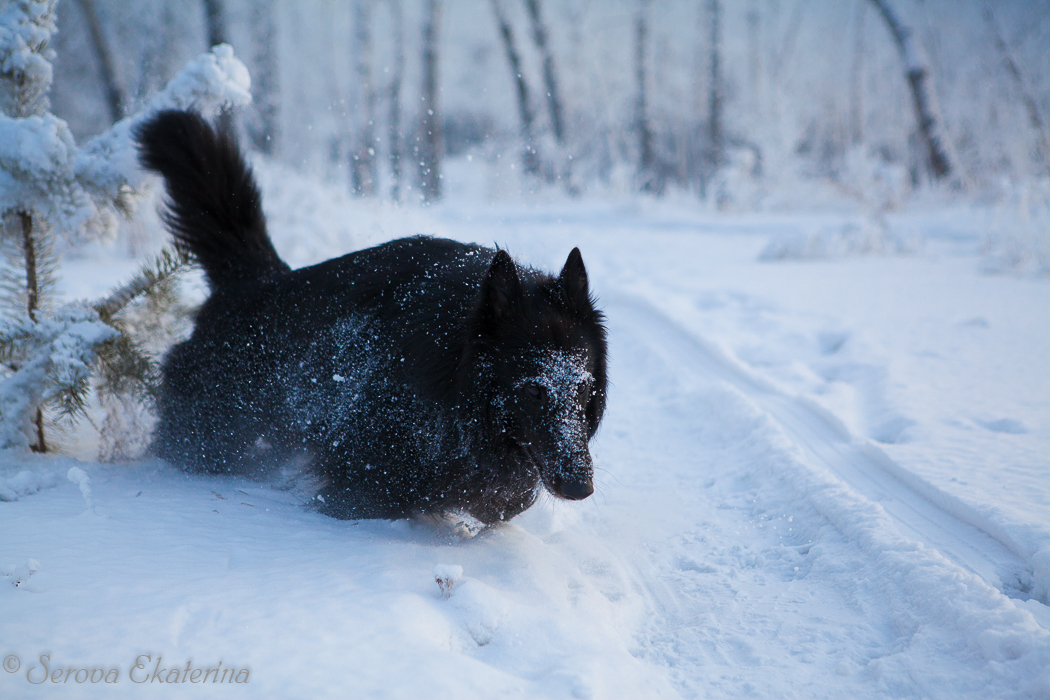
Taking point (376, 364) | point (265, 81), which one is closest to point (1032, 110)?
point (376, 364)

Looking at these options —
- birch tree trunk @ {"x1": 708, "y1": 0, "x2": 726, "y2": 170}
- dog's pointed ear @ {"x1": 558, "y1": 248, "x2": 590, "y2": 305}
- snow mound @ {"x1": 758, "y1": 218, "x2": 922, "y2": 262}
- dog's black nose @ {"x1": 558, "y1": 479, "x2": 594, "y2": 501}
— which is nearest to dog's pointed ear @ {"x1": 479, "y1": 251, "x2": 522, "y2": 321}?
dog's pointed ear @ {"x1": 558, "y1": 248, "x2": 590, "y2": 305}

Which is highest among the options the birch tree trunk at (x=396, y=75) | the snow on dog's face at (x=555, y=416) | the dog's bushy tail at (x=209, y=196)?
the birch tree trunk at (x=396, y=75)

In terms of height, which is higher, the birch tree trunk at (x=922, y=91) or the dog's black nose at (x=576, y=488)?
the birch tree trunk at (x=922, y=91)

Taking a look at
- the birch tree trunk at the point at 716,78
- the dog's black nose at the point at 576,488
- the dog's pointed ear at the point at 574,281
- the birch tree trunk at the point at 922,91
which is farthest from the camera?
the birch tree trunk at the point at 716,78

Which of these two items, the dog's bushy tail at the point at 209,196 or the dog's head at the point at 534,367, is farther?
the dog's bushy tail at the point at 209,196

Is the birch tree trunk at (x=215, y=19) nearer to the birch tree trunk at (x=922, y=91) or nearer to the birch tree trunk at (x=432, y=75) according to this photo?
the birch tree trunk at (x=432, y=75)

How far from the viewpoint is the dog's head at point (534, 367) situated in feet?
7.40

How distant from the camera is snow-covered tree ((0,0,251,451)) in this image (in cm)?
270

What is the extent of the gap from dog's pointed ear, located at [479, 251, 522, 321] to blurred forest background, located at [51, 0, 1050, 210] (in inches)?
102

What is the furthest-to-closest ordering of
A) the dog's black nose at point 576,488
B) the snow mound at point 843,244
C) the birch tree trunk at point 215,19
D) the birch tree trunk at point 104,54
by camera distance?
the birch tree trunk at point 104,54 → the birch tree trunk at point 215,19 → the snow mound at point 843,244 → the dog's black nose at point 576,488

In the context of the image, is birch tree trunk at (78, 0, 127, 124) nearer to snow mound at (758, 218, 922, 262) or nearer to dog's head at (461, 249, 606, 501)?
snow mound at (758, 218, 922, 262)

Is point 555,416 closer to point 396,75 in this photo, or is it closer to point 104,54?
point 104,54

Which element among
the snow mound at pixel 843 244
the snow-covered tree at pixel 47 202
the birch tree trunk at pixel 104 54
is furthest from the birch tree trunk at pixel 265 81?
the snow-covered tree at pixel 47 202

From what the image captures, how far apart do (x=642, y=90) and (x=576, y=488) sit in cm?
1925
